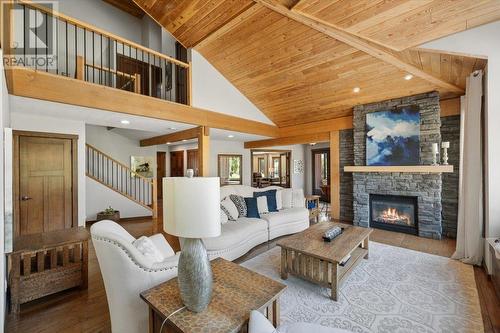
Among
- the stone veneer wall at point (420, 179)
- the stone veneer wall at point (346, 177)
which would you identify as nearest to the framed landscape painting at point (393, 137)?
the stone veneer wall at point (420, 179)

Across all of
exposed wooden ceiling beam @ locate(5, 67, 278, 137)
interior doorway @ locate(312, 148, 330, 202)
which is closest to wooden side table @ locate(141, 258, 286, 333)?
exposed wooden ceiling beam @ locate(5, 67, 278, 137)

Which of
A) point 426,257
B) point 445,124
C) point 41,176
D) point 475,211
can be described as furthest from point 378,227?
point 41,176

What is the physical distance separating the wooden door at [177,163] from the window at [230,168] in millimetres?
1732

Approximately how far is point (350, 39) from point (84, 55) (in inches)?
167

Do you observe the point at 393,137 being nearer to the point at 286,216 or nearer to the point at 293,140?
the point at 293,140

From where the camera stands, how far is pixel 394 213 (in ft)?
15.7

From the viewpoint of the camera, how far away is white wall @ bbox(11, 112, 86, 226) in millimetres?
3826

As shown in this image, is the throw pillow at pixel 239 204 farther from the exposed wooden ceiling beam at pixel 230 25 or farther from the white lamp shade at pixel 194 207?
the exposed wooden ceiling beam at pixel 230 25

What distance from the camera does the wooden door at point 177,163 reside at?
29.0ft

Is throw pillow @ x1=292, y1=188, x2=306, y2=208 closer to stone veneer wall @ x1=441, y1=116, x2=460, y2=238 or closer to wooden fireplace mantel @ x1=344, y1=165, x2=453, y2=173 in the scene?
wooden fireplace mantel @ x1=344, y1=165, x2=453, y2=173

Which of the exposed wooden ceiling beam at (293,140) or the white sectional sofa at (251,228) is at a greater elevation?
the exposed wooden ceiling beam at (293,140)

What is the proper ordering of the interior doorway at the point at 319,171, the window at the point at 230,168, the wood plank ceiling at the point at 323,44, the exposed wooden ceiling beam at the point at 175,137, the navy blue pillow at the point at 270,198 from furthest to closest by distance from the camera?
the interior doorway at the point at 319,171 < the window at the point at 230,168 < the exposed wooden ceiling beam at the point at 175,137 < the navy blue pillow at the point at 270,198 < the wood plank ceiling at the point at 323,44

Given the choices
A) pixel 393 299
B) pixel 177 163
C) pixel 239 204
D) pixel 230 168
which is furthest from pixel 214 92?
pixel 177 163

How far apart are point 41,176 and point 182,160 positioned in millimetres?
4897
